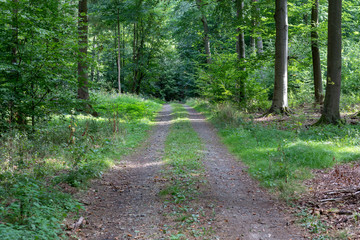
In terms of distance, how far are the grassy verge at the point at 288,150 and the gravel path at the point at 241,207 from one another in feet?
1.21

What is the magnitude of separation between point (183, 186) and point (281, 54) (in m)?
8.77

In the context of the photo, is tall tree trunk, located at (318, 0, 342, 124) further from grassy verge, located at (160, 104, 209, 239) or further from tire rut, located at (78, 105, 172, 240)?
tire rut, located at (78, 105, 172, 240)

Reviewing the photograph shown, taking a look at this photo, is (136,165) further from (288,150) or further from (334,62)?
(334,62)

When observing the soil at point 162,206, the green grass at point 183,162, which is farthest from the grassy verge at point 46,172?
the green grass at point 183,162

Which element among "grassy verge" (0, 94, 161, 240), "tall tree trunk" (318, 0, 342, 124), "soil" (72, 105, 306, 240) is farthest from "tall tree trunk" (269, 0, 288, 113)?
"grassy verge" (0, 94, 161, 240)

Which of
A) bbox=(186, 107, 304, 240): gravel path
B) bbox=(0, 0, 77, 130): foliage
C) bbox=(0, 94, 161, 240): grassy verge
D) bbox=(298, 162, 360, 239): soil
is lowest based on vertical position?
bbox=(186, 107, 304, 240): gravel path

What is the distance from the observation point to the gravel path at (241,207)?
13.6 ft

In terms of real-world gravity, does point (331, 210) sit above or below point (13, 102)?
below

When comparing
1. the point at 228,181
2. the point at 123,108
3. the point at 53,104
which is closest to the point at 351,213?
the point at 228,181

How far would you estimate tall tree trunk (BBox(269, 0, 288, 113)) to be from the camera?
1198 cm

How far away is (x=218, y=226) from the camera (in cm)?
435

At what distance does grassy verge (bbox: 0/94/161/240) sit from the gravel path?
250 centimetres

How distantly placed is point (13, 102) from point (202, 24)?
1905cm

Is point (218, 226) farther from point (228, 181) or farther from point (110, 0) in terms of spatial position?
point (110, 0)
